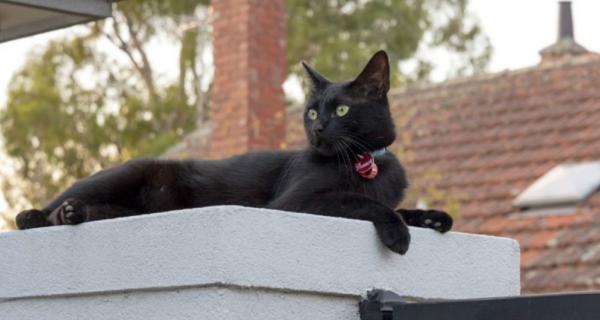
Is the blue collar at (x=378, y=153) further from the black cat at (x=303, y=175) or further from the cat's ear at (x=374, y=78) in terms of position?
the cat's ear at (x=374, y=78)

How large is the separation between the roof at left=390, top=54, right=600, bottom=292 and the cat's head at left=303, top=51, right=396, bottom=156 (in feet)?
17.6

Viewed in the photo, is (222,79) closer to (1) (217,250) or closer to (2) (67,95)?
(1) (217,250)

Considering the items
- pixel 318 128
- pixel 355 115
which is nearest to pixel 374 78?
pixel 355 115

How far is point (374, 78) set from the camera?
371 centimetres

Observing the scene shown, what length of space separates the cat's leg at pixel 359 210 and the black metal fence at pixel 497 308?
0.49 ft

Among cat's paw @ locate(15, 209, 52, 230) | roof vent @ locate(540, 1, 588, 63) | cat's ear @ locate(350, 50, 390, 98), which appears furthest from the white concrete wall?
roof vent @ locate(540, 1, 588, 63)

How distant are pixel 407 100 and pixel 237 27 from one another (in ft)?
9.94

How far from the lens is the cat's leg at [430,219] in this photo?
127 inches

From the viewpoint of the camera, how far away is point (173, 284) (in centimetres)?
264

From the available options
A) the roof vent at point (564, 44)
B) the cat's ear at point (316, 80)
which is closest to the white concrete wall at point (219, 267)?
the cat's ear at point (316, 80)

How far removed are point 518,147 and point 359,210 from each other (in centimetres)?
812

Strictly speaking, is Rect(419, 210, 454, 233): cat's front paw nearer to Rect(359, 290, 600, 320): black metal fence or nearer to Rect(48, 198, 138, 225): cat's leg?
Rect(359, 290, 600, 320): black metal fence

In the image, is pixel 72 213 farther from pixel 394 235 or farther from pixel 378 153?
pixel 378 153

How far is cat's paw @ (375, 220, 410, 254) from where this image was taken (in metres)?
2.90
